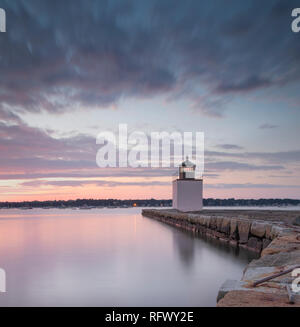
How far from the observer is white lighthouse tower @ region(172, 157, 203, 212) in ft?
68.5

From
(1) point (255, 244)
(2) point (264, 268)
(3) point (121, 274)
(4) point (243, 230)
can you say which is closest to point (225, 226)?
(4) point (243, 230)

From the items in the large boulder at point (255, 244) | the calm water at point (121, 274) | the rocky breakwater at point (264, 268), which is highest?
the rocky breakwater at point (264, 268)

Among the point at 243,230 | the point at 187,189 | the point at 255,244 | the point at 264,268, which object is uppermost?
the point at 187,189

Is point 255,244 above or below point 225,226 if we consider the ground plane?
below

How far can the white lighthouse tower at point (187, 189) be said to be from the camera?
20.9 m

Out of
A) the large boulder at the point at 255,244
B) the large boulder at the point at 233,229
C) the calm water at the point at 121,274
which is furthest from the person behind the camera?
the large boulder at the point at 233,229

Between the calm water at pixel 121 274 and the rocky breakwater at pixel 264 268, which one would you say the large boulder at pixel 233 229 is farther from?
the calm water at pixel 121 274

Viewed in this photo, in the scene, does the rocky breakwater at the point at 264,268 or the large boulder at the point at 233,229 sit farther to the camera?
the large boulder at the point at 233,229

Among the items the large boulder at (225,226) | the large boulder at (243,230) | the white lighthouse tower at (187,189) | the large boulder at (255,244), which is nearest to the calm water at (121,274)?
the large boulder at (255,244)

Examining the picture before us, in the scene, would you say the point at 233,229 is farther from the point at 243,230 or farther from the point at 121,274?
the point at 121,274

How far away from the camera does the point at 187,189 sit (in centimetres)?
2097

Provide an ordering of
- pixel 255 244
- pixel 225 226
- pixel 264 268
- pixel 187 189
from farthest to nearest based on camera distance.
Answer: pixel 187 189
pixel 225 226
pixel 255 244
pixel 264 268

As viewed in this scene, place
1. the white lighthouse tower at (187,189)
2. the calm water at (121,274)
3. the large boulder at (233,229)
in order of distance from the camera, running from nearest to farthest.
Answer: the calm water at (121,274)
the large boulder at (233,229)
the white lighthouse tower at (187,189)
